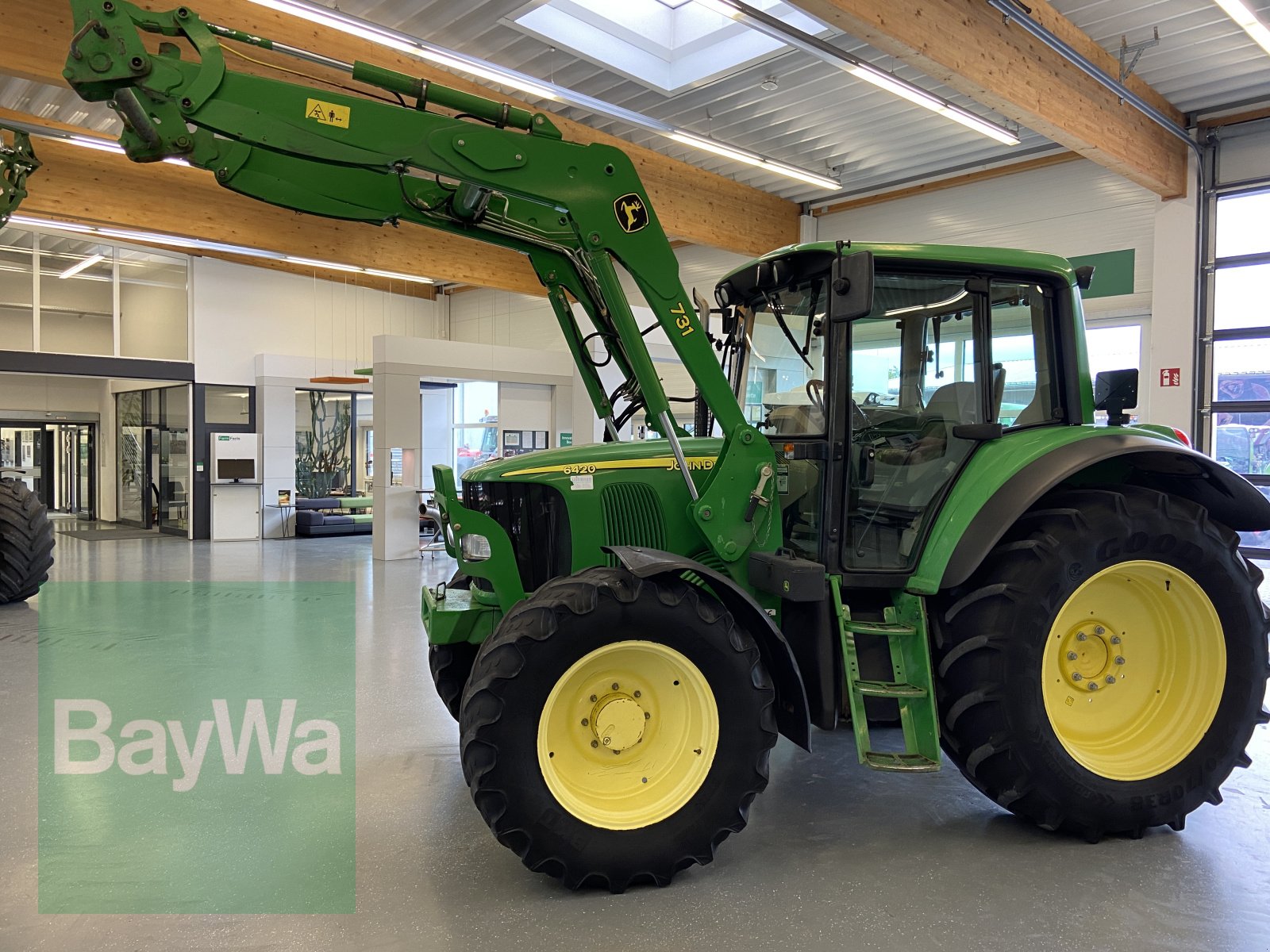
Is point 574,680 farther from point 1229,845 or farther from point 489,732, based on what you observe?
point 1229,845

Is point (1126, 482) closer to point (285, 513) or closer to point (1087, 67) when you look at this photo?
point (1087, 67)

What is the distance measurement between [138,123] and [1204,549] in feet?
13.5

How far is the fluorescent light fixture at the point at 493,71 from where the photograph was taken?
6.83m

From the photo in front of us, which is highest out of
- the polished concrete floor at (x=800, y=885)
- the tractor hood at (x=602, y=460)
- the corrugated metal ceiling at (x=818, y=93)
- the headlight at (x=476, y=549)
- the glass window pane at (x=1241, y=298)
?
the corrugated metal ceiling at (x=818, y=93)

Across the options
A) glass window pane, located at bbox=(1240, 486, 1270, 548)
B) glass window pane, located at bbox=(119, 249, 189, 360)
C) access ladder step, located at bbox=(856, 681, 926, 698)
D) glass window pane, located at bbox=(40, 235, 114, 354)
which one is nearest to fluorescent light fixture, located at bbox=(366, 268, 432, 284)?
glass window pane, located at bbox=(119, 249, 189, 360)

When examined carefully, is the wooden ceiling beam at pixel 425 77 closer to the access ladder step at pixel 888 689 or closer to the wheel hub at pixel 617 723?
the wheel hub at pixel 617 723

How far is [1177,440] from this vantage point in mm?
3865

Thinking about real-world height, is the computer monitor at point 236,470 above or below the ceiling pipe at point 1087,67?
below

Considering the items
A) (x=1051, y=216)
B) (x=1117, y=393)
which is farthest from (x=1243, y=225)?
(x=1117, y=393)

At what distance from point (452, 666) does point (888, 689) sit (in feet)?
6.43

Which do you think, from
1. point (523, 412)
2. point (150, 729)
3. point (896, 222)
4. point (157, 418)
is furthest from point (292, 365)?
point (150, 729)

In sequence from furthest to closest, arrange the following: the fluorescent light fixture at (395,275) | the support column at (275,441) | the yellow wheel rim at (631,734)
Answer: the support column at (275,441), the fluorescent light fixture at (395,275), the yellow wheel rim at (631,734)

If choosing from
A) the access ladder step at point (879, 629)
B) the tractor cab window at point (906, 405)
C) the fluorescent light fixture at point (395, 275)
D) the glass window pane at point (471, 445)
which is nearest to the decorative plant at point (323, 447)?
the glass window pane at point (471, 445)

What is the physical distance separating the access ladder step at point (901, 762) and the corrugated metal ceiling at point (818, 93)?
687cm
